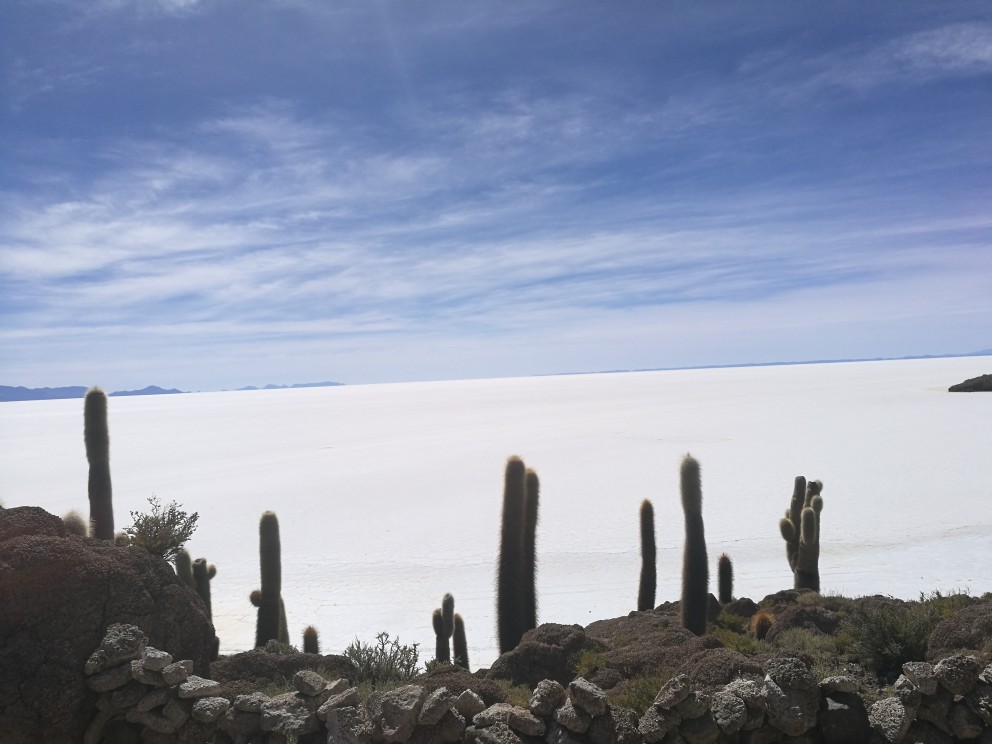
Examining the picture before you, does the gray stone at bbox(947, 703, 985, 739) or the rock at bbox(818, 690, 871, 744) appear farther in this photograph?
the rock at bbox(818, 690, 871, 744)

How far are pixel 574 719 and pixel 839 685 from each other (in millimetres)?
2034

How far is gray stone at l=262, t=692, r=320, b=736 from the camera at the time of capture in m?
5.36

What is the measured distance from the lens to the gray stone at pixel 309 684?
5.59 meters

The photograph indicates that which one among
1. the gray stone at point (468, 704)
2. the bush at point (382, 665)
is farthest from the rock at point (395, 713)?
the bush at point (382, 665)

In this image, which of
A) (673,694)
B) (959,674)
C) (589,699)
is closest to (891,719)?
(959,674)

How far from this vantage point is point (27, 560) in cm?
601

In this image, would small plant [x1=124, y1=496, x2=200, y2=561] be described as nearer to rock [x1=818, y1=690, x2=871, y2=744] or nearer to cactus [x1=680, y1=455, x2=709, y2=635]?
cactus [x1=680, y1=455, x2=709, y2=635]

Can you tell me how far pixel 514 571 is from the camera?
35.2ft

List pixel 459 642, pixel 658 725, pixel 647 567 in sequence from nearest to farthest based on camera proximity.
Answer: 1. pixel 658 725
2. pixel 459 642
3. pixel 647 567

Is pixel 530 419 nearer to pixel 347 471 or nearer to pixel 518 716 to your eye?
pixel 347 471

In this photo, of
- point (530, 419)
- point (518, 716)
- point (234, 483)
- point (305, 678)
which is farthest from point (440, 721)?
point (530, 419)

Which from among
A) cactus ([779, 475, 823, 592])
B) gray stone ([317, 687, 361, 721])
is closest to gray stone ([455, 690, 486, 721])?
gray stone ([317, 687, 361, 721])

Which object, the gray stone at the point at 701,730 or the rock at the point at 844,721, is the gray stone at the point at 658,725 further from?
the rock at the point at 844,721

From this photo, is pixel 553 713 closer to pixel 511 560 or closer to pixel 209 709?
pixel 209 709
